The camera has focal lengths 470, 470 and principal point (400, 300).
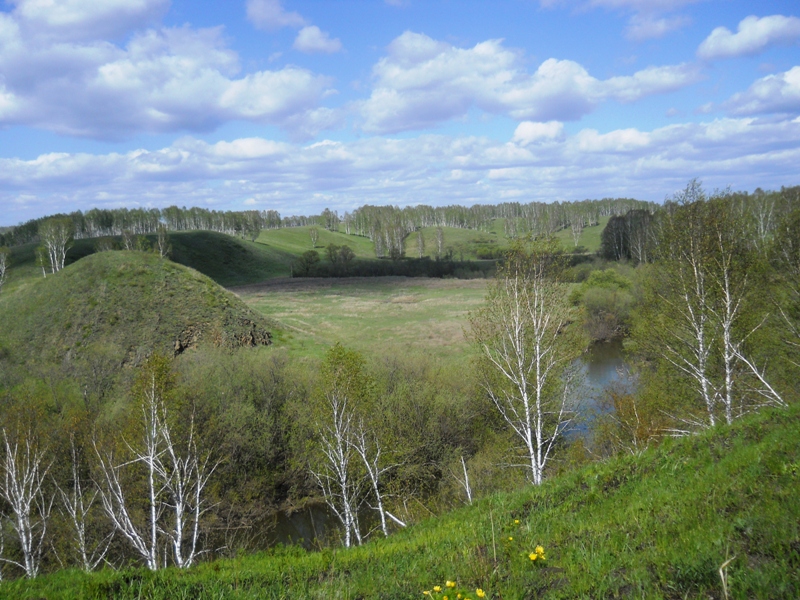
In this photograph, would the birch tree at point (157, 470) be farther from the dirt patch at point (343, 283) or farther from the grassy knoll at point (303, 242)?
the grassy knoll at point (303, 242)

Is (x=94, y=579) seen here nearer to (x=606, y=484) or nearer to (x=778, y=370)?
(x=606, y=484)

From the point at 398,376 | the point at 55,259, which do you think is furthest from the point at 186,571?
the point at 55,259

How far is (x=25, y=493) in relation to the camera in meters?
24.2

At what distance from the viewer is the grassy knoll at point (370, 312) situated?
49562 millimetres

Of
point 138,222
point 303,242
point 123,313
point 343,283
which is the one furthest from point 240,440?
point 303,242

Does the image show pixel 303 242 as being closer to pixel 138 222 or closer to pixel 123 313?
pixel 138 222

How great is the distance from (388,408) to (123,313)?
27.4 metres

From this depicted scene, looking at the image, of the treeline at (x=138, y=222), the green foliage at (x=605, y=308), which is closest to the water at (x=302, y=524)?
the green foliage at (x=605, y=308)

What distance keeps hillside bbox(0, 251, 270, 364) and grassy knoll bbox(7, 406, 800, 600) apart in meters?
36.0

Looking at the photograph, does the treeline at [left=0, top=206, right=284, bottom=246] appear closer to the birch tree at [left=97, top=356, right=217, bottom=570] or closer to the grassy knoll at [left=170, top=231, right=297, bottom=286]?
the grassy knoll at [left=170, top=231, right=297, bottom=286]

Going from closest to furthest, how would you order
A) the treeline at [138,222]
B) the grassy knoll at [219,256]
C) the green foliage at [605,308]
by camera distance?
the green foliage at [605,308]
the grassy knoll at [219,256]
the treeline at [138,222]

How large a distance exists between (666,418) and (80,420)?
34752 mm

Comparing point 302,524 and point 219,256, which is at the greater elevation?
point 219,256

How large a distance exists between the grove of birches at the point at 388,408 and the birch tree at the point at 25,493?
241mm
